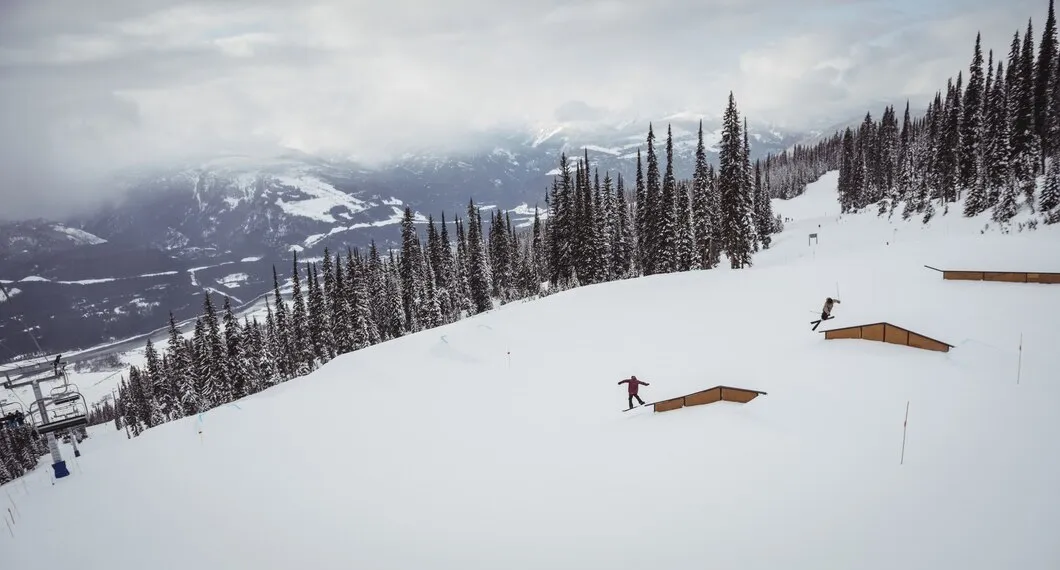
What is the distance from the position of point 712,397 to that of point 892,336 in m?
6.67

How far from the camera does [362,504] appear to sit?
11359 mm

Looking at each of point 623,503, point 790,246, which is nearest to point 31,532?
point 623,503

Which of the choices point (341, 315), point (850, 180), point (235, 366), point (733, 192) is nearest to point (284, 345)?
point (235, 366)

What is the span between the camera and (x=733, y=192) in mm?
45344

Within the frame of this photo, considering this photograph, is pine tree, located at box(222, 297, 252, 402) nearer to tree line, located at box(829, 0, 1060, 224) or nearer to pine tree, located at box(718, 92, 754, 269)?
pine tree, located at box(718, 92, 754, 269)

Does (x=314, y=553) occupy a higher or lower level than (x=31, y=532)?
higher

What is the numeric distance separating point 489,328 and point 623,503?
22214 mm

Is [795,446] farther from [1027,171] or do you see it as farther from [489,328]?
[1027,171]

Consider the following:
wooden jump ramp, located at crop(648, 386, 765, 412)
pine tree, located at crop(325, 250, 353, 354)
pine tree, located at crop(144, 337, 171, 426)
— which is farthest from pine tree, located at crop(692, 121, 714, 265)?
pine tree, located at crop(144, 337, 171, 426)

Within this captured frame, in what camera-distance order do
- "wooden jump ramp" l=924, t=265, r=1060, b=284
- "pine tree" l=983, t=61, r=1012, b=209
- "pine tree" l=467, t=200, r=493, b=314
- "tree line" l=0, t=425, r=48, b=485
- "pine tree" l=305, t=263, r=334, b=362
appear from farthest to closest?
"tree line" l=0, t=425, r=48, b=485 < "pine tree" l=467, t=200, r=493, b=314 < "pine tree" l=305, t=263, r=334, b=362 < "pine tree" l=983, t=61, r=1012, b=209 < "wooden jump ramp" l=924, t=265, r=1060, b=284

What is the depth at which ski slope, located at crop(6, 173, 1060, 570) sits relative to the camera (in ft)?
25.3

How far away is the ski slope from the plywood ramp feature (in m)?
0.30

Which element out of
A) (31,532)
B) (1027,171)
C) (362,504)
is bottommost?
(31,532)

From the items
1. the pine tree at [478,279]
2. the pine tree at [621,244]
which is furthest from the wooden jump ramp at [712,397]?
the pine tree at [478,279]
